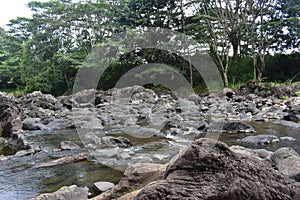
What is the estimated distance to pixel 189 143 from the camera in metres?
4.72

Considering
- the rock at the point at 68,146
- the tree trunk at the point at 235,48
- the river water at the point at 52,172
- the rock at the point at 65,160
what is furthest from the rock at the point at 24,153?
the tree trunk at the point at 235,48

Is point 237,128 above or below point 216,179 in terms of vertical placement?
below

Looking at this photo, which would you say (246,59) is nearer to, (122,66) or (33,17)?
(122,66)

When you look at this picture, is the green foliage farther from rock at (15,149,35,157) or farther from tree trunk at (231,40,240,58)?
rock at (15,149,35,157)

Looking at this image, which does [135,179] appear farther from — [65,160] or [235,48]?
[235,48]

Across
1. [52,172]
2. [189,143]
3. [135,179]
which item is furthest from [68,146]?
[135,179]

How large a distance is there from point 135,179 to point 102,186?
0.49m

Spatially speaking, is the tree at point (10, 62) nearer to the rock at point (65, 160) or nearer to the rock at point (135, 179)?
the rock at point (65, 160)

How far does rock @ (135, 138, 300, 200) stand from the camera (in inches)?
66.6

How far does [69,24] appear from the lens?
20875 millimetres

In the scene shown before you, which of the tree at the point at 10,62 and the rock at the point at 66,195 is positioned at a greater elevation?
the tree at the point at 10,62

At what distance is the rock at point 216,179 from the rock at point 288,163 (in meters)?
0.62

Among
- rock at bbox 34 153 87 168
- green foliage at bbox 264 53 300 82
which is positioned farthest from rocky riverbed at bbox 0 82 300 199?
green foliage at bbox 264 53 300 82

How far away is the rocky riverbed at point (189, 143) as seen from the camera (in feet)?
5.86
